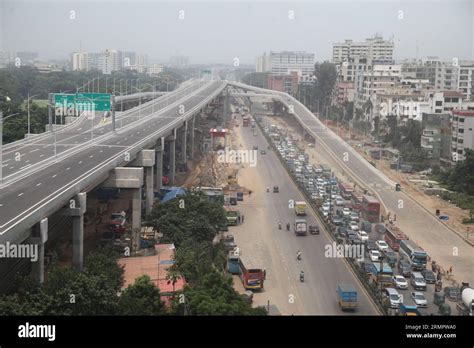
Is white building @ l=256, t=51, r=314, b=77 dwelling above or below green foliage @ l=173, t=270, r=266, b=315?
above

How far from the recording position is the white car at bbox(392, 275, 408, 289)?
299 inches

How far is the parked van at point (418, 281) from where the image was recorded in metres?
7.66

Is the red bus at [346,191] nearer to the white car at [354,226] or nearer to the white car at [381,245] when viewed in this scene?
the white car at [354,226]

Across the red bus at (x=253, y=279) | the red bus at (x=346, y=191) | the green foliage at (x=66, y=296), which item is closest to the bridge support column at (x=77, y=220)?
the green foliage at (x=66, y=296)

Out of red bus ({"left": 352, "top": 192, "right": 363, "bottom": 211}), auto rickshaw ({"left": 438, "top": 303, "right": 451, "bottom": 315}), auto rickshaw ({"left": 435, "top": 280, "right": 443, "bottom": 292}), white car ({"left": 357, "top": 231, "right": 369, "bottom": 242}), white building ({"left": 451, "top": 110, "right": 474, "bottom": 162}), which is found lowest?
auto rickshaw ({"left": 435, "top": 280, "right": 443, "bottom": 292})

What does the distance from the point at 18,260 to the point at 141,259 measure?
5.95ft

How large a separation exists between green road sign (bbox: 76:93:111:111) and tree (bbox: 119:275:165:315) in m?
8.18

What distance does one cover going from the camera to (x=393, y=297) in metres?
7.01

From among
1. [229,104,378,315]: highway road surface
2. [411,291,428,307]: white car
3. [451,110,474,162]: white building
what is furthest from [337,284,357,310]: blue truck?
[451,110,474,162]: white building

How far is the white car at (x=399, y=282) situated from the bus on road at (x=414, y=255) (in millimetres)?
713

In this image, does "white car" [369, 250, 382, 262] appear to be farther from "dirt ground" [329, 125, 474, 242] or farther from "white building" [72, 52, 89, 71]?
"white building" [72, 52, 89, 71]

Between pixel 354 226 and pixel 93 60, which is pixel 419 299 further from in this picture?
pixel 93 60

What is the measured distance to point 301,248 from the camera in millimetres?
9188
